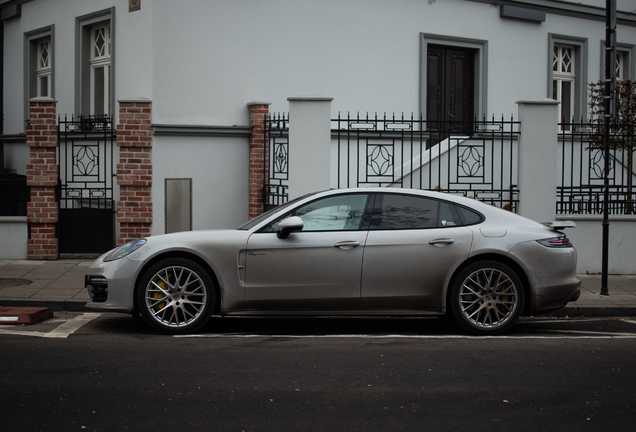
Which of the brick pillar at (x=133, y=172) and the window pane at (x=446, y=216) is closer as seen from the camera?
the window pane at (x=446, y=216)

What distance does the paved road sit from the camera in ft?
13.3

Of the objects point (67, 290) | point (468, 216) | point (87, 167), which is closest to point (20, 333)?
point (67, 290)

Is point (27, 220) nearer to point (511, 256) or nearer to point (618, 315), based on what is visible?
point (511, 256)

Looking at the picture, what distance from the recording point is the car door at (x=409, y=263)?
6.41m

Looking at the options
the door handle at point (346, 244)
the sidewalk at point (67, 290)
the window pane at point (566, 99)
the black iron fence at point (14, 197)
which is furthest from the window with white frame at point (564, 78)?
the black iron fence at point (14, 197)

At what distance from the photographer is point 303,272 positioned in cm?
638

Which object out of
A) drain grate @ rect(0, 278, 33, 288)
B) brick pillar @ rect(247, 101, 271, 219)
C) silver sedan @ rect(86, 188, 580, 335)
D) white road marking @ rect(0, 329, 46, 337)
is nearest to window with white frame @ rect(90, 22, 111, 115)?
brick pillar @ rect(247, 101, 271, 219)

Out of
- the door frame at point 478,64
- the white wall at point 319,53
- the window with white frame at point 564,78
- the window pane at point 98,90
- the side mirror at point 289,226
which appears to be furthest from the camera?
the window with white frame at point 564,78

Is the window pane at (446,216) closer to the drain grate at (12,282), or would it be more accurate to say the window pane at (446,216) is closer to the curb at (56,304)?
the curb at (56,304)

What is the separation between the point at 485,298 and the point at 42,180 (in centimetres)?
823

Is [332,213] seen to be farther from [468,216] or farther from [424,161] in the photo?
[424,161]

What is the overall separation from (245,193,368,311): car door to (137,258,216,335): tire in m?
0.41

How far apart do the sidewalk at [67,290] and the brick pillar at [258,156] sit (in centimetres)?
316

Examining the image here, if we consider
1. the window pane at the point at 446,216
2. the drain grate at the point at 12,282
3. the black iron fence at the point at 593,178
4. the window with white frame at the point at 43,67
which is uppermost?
the window with white frame at the point at 43,67
